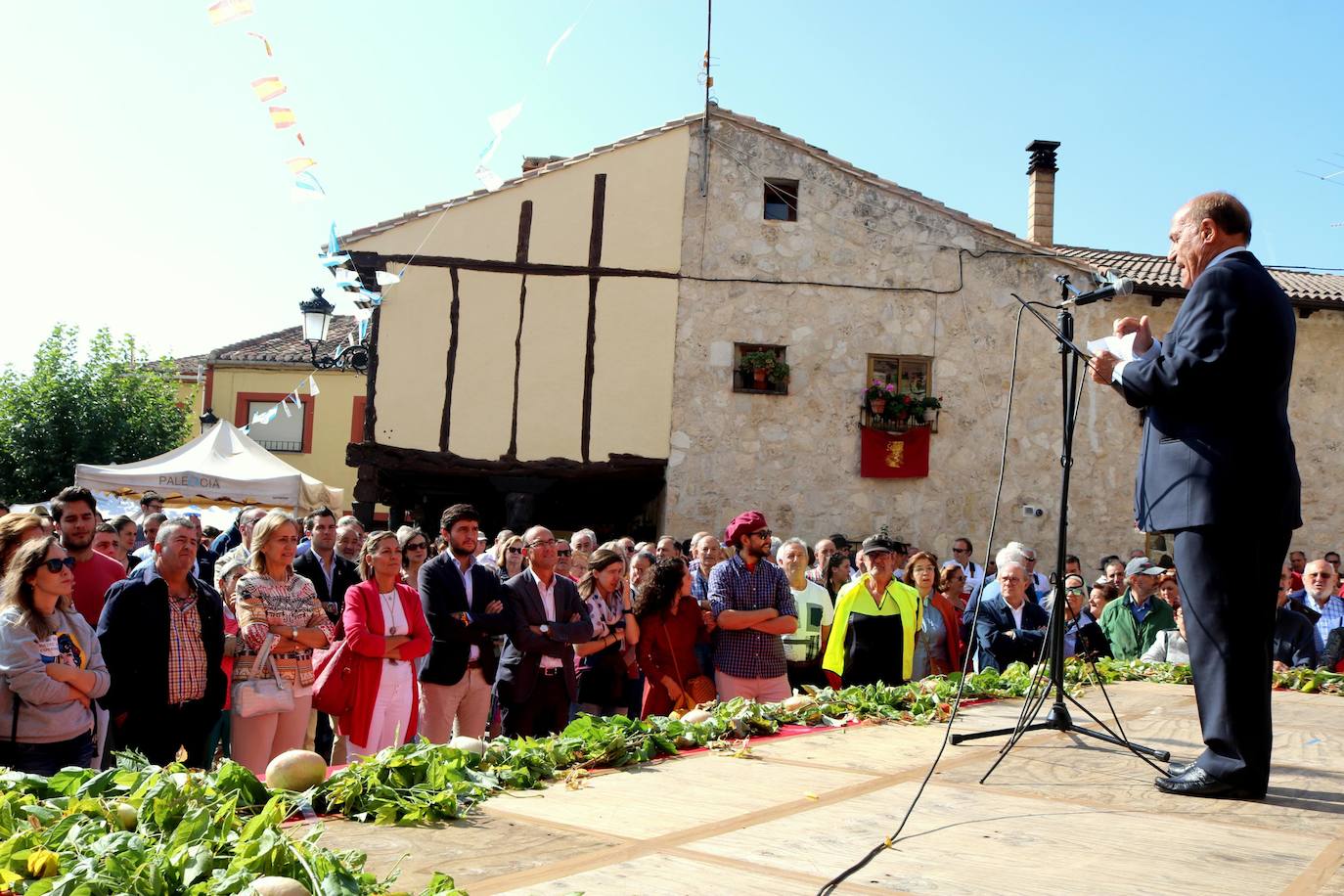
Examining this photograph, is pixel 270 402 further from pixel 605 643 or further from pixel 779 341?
pixel 605 643

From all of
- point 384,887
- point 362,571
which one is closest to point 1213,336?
point 384,887

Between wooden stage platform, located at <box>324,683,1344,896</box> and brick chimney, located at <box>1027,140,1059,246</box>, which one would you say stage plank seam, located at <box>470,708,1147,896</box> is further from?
brick chimney, located at <box>1027,140,1059,246</box>

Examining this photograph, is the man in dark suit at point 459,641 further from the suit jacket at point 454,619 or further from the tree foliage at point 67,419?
the tree foliage at point 67,419

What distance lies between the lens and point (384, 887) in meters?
1.92

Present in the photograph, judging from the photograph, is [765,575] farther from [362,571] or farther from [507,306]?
[507,306]

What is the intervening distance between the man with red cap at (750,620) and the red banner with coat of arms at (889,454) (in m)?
10.1

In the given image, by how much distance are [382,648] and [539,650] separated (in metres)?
0.93

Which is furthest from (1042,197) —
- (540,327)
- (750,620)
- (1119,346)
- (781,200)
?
(1119,346)

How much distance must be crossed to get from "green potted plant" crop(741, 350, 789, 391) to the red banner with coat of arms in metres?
1.41

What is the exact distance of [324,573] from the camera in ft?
24.1

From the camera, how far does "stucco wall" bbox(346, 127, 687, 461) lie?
54.1 ft

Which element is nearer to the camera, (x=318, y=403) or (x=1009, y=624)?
(x=1009, y=624)

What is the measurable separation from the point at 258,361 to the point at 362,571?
26603 mm

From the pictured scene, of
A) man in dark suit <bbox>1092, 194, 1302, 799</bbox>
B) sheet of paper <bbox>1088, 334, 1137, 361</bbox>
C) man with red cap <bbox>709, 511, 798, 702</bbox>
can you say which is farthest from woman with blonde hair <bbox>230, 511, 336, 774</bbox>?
man in dark suit <bbox>1092, 194, 1302, 799</bbox>
